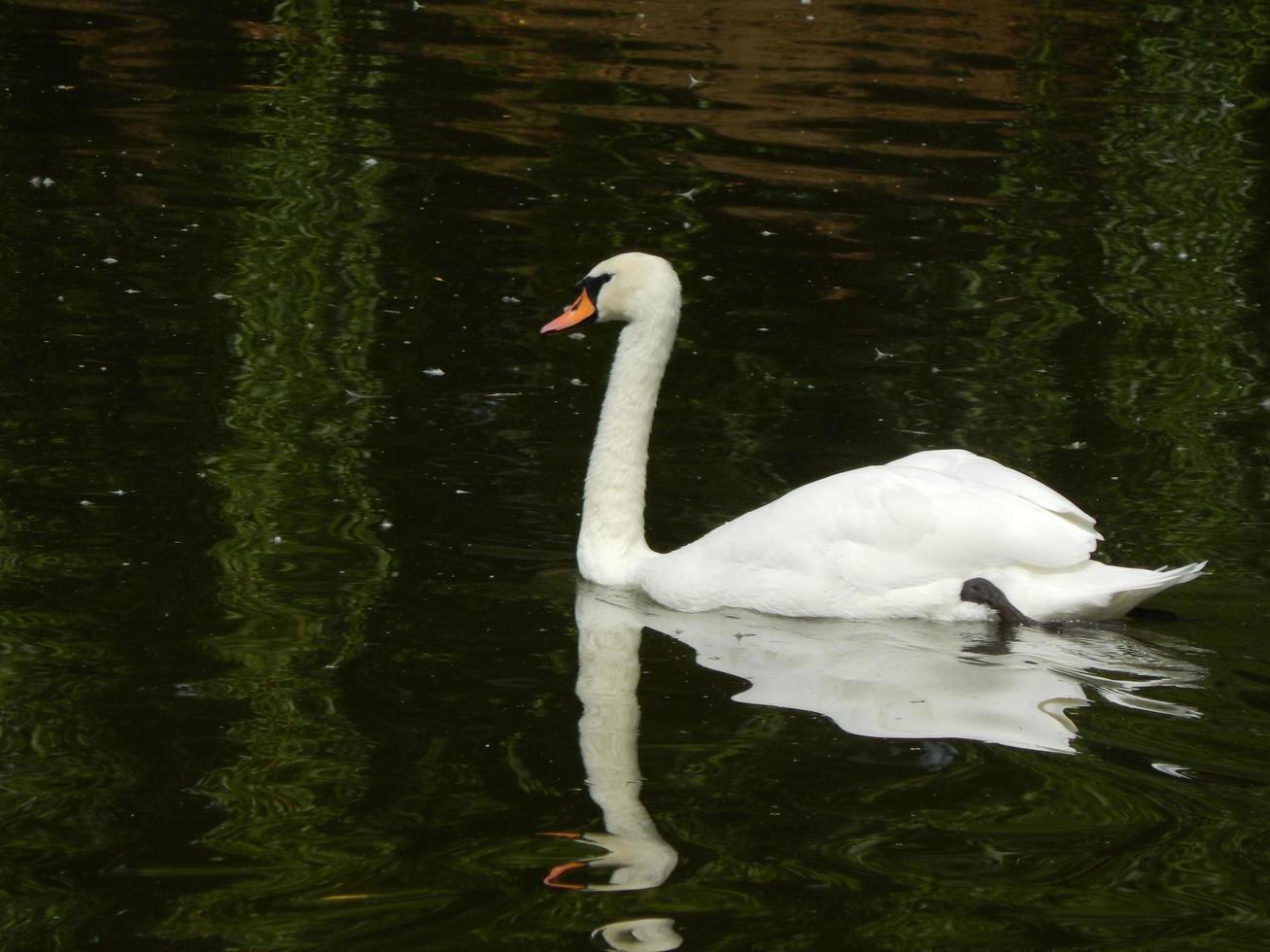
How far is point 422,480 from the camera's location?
7.77m

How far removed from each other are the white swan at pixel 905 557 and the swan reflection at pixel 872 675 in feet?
0.21

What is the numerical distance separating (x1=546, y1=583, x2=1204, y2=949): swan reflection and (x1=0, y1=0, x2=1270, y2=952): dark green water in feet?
0.07

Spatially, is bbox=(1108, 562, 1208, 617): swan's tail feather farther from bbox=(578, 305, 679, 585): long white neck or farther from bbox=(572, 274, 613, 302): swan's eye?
bbox=(572, 274, 613, 302): swan's eye

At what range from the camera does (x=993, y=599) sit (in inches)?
254

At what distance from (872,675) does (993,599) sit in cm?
53

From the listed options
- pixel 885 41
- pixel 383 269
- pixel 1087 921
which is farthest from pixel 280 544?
pixel 885 41

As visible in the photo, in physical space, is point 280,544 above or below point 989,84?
below

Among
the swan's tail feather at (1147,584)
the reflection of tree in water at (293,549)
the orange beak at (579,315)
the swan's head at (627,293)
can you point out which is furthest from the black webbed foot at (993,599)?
the reflection of tree in water at (293,549)

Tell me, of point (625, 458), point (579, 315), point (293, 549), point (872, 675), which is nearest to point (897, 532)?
point (872, 675)

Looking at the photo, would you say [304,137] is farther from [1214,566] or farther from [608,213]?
[1214,566]

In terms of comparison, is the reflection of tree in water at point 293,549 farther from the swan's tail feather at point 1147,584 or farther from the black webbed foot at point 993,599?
the swan's tail feather at point 1147,584

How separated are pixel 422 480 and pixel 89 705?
92.1 inches

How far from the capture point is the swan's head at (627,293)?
725 centimetres

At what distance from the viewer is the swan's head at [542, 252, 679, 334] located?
7.25 metres
